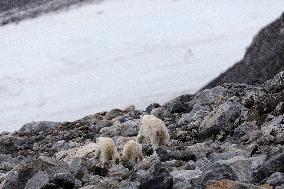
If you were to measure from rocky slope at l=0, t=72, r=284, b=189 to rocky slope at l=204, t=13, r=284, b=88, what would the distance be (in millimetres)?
9954

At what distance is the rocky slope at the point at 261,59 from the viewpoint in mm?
26391

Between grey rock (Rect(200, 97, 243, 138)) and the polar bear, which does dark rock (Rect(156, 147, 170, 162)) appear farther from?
grey rock (Rect(200, 97, 243, 138))

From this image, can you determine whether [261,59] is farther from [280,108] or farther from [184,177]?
[184,177]

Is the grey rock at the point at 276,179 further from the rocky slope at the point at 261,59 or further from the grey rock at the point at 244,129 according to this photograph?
the rocky slope at the point at 261,59

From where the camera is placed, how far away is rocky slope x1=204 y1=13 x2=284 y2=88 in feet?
86.6

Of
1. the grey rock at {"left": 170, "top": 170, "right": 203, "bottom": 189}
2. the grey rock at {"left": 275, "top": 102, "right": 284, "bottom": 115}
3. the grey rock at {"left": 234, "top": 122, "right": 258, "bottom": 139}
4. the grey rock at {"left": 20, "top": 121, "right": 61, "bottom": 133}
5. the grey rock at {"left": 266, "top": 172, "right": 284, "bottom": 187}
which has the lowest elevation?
the grey rock at {"left": 170, "top": 170, "right": 203, "bottom": 189}

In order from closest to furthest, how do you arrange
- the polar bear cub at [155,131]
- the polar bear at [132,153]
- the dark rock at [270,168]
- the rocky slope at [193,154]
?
the dark rock at [270,168]
the rocky slope at [193,154]
the polar bear at [132,153]
the polar bear cub at [155,131]

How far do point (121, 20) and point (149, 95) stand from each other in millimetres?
21515

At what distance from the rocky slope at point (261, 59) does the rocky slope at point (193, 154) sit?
32.7 ft

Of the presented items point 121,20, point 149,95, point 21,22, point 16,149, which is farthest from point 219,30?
point 16,149

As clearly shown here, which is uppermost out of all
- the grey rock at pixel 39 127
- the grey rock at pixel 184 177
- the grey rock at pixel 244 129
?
the grey rock at pixel 39 127

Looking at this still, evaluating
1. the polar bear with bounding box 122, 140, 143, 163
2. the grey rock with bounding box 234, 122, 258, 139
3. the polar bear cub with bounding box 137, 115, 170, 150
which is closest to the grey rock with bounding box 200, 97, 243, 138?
the grey rock with bounding box 234, 122, 258, 139

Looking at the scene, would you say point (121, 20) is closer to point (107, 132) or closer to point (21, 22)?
point (21, 22)

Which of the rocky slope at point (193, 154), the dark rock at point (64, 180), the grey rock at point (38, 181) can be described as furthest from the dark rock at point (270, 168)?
the grey rock at point (38, 181)
